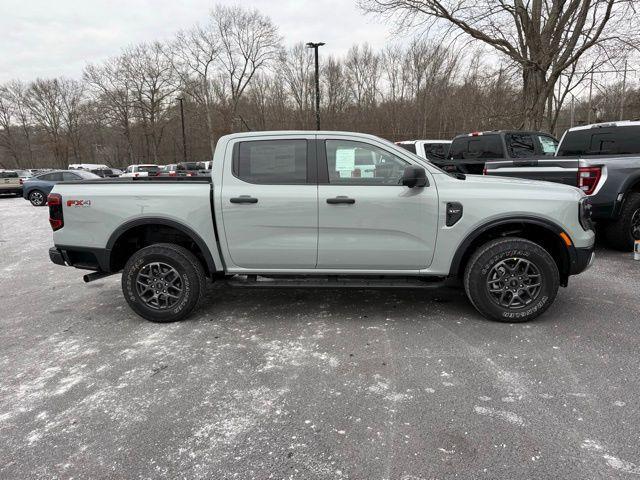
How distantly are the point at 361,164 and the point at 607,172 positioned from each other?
444cm

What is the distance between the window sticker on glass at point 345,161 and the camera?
4.02 meters

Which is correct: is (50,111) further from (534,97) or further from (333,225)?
(333,225)

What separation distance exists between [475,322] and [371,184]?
1.73m

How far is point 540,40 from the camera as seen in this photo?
634 inches

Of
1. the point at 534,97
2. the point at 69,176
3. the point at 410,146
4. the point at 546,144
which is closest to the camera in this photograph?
the point at 546,144

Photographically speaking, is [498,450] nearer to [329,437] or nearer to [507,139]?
[329,437]

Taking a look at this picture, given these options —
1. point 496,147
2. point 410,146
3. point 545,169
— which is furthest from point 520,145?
point 545,169

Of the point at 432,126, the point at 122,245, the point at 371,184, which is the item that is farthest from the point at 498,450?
the point at 432,126

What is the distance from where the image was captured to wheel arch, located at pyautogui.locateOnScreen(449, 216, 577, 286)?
3.90m

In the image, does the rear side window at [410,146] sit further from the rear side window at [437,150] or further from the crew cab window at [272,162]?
the crew cab window at [272,162]

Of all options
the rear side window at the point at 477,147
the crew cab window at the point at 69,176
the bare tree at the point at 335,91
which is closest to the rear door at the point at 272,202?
the rear side window at the point at 477,147

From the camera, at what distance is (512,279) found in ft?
13.0

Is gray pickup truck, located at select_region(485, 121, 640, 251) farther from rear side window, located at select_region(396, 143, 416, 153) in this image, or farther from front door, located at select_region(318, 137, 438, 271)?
rear side window, located at select_region(396, 143, 416, 153)

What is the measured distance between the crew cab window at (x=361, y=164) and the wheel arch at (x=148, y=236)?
4.82 feet
